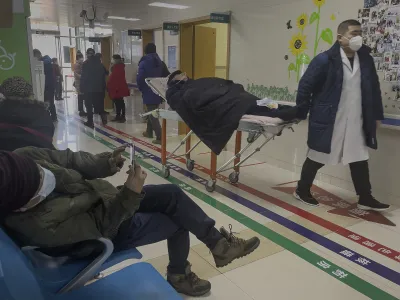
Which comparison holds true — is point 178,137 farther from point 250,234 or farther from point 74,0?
point 74,0

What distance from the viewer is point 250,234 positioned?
262cm

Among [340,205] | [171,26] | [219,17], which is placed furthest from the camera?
[171,26]

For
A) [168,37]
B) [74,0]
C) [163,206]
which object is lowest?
[163,206]

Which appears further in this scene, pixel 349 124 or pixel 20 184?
pixel 349 124

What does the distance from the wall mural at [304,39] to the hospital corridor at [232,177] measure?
0.05 ft

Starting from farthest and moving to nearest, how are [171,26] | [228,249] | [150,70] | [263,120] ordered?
[150,70] → [171,26] → [263,120] → [228,249]

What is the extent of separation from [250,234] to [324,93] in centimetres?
127

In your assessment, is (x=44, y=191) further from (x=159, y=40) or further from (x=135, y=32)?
(x=135, y=32)

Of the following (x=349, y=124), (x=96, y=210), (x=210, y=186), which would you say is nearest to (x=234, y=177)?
(x=210, y=186)

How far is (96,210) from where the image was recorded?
4.42 feet

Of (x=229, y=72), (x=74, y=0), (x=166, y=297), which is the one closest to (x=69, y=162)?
(x=166, y=297)

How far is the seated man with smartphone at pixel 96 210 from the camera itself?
3.60ft

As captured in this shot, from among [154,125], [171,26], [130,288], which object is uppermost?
[171,26]

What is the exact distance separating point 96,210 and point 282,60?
3.15m
